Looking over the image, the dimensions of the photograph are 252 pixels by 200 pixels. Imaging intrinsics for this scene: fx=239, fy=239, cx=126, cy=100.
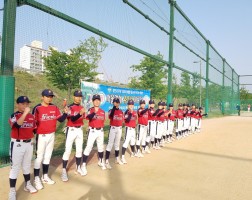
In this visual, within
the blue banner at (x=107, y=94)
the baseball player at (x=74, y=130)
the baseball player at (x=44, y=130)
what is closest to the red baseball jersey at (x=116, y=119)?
the baseball player at (x=74, y=130)

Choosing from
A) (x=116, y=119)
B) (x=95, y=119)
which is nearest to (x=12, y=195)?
(x=95, y=119)

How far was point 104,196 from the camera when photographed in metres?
4.09

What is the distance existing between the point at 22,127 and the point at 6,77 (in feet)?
6.18

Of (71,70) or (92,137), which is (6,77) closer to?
(92,137)

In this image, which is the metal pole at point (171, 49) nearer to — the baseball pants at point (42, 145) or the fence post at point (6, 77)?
the fence post at point (6, 77)

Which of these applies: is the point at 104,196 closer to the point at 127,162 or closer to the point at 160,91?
the point at 127,162

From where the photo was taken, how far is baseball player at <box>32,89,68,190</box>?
4.48 m

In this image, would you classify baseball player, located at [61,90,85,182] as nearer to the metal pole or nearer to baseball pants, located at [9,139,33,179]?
baseball pants, located at [9,139,33,179]

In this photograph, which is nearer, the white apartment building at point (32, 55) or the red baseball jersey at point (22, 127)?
the red baseball jersey at point (22, 127)

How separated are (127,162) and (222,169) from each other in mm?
2437

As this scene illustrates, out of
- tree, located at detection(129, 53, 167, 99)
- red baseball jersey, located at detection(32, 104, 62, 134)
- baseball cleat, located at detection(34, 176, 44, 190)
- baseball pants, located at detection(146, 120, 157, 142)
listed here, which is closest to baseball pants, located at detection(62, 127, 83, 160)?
red baseball jersey, located at detection(32, 104, 62, 134)

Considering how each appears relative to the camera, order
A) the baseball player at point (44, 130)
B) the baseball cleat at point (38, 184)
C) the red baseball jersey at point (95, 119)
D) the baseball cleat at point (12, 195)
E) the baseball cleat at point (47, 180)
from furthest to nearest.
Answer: the red baseball jersey at point (95, 119) → the baseball cleat at point (47, 180) → the baseball player at point (44, 130) → the baseball cleat at point (38, 184) → the baseball cleat at point (12, 195)

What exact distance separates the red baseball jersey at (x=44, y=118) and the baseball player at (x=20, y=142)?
24 cm

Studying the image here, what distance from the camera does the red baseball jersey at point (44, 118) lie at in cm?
448
